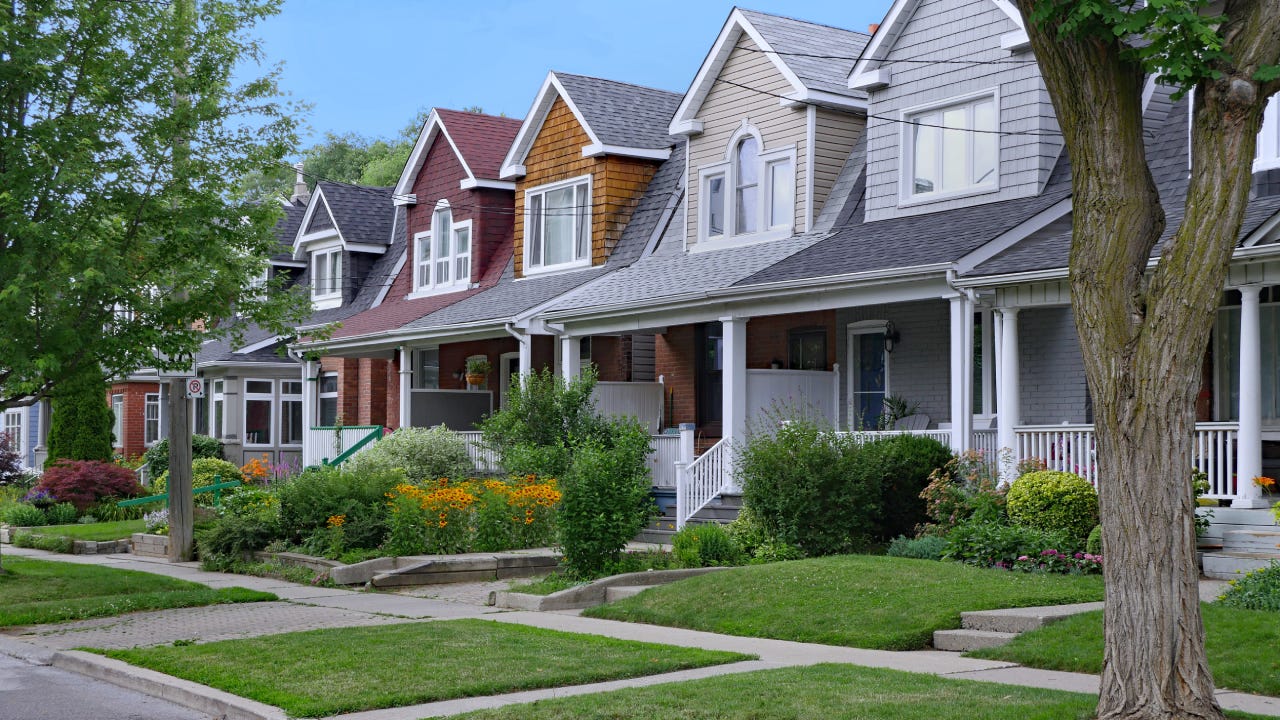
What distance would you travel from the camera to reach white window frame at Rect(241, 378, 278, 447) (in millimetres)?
36406

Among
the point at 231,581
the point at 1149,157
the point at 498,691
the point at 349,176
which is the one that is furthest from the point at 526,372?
the point at 349,176

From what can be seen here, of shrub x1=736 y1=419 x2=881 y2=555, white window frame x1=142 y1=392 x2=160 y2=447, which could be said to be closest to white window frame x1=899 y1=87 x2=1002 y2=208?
shrub x1=736 y1=419 x2=881 y2=555

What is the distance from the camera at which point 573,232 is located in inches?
1051

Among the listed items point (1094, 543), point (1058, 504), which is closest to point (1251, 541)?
point (1094, 543)

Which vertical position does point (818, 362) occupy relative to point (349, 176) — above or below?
below

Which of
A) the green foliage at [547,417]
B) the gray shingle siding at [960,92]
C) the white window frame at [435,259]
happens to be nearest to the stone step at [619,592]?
the green foliage at [547,417]

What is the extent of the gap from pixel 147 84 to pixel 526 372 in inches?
345

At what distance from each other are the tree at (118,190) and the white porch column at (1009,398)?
30.2ft

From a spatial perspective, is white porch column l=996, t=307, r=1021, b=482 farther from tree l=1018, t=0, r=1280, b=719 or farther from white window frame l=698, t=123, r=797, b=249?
tree l=1018, t=0, r=1280, b=719

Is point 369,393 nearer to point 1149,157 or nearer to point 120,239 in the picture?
point 120,239

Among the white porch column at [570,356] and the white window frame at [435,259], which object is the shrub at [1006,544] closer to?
the white porch column at [570,356]

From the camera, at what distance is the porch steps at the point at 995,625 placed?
35.1 ft

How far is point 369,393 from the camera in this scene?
3291 centimetres

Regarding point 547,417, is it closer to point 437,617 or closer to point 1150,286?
point 437,617
